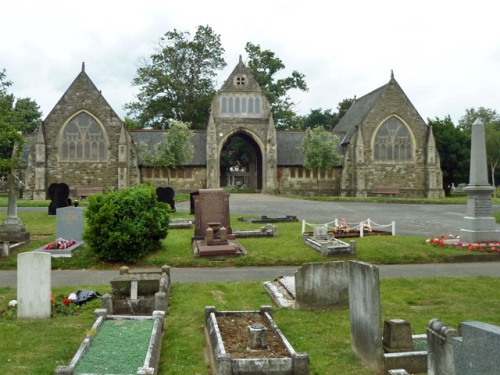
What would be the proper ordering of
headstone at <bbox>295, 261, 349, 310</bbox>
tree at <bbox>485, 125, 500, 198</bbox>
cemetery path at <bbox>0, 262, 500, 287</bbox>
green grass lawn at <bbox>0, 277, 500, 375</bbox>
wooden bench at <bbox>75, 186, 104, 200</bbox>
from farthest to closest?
tree at <bbox>485, 125, 500, 198</bbox>
wooden bench at <bbox>75, 186, 104, 200</bbox>
cemetery path at <bbox>0, 262, 500, 287</bbox>
headstone at <bbox>295, 261, 349, 310</bbox>
green grass lawn at <bbox>0, 277, 500, 375</bbox>

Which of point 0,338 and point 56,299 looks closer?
point 0,338

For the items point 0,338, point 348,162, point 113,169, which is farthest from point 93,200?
point 348,162

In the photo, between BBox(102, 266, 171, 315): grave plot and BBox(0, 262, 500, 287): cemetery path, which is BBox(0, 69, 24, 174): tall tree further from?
BBox(102, 266, 171, 315): grave plot

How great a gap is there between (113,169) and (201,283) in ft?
113

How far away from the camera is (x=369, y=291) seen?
20.7 feet

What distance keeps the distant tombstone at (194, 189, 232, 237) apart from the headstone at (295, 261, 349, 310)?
26.1ft

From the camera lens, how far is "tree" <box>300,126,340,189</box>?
148ft

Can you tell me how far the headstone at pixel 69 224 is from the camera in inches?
633

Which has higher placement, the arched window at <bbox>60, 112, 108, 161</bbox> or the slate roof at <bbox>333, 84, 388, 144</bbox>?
the slate roof at <bbox>333, 84, 388, 144</bbox>

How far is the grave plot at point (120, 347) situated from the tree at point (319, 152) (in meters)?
38.4

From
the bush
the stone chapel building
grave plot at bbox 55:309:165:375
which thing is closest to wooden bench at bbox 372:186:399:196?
the stone chapel building

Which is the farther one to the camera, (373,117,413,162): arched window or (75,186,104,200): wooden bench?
(373,117,413,162): arched window

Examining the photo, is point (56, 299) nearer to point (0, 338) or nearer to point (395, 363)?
point (0, 338)

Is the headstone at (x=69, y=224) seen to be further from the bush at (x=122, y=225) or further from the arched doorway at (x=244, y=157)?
the arched doorway at (x=244, y=157)
